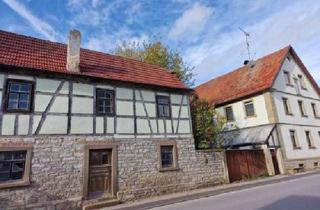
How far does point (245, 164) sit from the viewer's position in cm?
1653

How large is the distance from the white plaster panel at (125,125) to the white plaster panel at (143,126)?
39 cm

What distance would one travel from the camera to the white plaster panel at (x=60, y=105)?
436 inches

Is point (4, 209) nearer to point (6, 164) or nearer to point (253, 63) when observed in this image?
point (6, 164)

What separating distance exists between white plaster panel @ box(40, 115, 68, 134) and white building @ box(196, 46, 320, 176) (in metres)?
13.7

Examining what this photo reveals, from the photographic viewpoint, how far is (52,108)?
36.2ft

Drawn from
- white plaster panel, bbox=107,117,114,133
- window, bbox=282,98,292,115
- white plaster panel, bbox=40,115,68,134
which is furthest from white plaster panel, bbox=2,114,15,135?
window, bbox=282,98,292,115

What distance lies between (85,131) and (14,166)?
3.05 metres

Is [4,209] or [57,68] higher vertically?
[57,68]

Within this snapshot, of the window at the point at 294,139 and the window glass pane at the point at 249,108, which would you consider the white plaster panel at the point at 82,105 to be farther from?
the window at the point at 294,139

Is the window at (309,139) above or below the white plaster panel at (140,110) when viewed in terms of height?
below

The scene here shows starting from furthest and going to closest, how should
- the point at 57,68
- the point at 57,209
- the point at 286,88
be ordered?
the point at 286,88, the point at 57,68, the point at 57,209

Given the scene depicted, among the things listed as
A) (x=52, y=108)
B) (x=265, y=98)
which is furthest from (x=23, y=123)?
(x=265, y=98)

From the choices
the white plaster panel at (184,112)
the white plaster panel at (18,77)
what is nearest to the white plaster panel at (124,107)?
the white plaster panel at (184,112)

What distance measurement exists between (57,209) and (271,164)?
1401 cm
